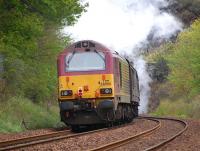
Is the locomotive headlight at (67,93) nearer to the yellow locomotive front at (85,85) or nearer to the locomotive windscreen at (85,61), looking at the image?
the yellow locomotive front at (85,85)

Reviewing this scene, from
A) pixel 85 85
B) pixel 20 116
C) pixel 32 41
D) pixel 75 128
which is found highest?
pixel 32 41

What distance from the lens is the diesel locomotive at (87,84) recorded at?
21.4 meters

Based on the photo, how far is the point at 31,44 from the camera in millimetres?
21516

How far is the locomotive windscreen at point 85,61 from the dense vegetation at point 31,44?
4.86 ft

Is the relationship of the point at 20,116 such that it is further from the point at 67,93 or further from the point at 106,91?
the point at 106,91

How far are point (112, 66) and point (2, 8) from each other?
4533 mm

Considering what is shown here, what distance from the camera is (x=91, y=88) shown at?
847 inches

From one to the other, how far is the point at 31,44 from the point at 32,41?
8.3 inches

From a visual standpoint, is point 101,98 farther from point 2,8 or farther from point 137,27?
point 137,27

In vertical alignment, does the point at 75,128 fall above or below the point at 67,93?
below

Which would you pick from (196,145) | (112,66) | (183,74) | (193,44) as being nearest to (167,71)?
(183,74)

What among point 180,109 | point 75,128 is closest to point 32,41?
point 75,128

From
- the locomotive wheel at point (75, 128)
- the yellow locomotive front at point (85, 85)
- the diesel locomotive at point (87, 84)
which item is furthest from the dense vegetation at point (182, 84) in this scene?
the yellow locomotive front at point (85, 85)

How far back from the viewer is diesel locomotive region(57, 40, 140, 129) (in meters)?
21.4
